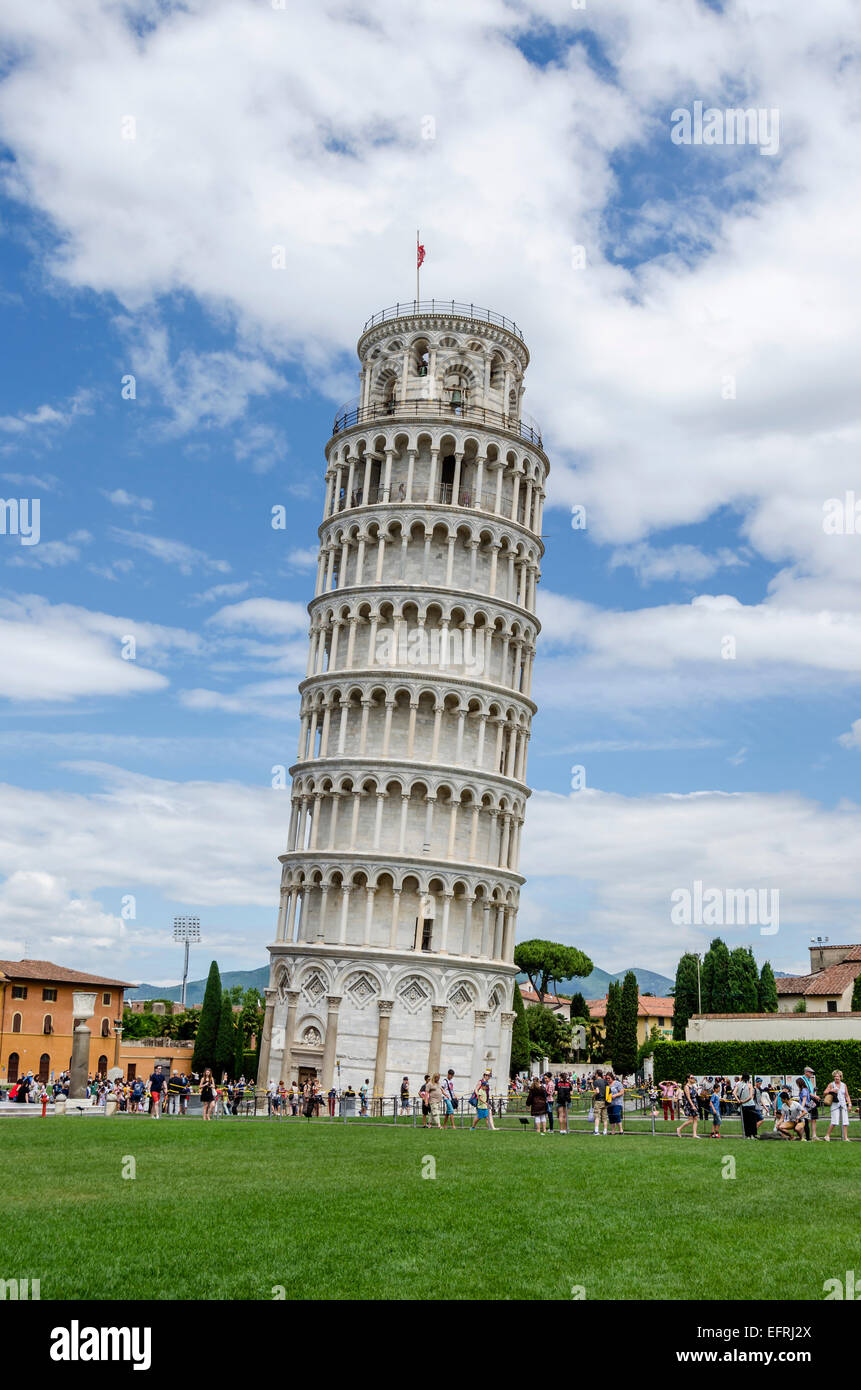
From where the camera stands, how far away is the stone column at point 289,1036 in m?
64.5

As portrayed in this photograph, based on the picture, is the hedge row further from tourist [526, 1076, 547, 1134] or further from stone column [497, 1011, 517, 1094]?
tourist [526, 1076, 547, 1134]

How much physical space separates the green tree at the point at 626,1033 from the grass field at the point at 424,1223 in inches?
2727

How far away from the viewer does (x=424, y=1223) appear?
50.6ft

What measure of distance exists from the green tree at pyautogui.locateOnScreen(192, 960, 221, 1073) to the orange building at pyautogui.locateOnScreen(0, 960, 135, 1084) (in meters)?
7.59

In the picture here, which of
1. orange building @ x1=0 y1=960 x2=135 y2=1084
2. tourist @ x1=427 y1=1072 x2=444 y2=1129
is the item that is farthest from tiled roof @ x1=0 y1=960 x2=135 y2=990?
tourist @ x1=427 y1=1072 x2=444 y2=1129

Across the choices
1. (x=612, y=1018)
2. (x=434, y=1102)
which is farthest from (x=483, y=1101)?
(x=612, y=1018)

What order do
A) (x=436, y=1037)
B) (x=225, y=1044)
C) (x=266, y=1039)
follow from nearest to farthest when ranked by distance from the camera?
1. (x=436, y=1037)
2. (x=266, y=1039)
3. (x=225, y=1044)

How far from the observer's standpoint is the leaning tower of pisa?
64.5 metres

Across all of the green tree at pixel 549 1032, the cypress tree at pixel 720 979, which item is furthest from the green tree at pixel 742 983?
the green tree at pixel 549 1032

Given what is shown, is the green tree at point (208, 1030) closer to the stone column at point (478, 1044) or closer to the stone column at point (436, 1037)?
the stone column at point (478, 1044)

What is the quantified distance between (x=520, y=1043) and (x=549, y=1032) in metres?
22.0

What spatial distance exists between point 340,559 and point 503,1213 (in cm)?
5849

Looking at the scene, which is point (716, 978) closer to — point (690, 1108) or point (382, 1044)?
point (382, 1044)
